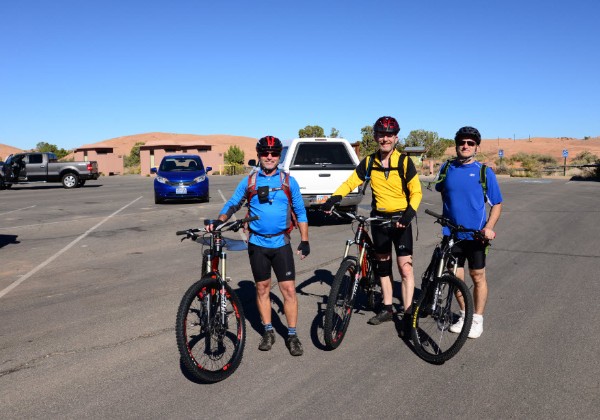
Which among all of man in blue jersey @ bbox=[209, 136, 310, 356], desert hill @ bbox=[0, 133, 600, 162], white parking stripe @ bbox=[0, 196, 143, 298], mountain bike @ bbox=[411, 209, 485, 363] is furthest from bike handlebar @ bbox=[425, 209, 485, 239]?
desert hill @ bbox=[0, 133, 600, 162]

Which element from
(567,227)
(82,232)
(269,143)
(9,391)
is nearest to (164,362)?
(9,391)

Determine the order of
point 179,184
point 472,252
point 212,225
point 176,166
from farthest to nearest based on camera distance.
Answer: point 176,166
point 179,184
point 472,252
point 212,225

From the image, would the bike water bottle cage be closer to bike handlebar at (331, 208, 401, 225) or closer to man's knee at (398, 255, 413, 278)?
bike handlebar at (331, 208, 401, 225)

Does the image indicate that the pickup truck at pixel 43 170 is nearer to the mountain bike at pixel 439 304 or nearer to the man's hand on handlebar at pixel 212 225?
the man's hand on handlebar at pixel 212 225

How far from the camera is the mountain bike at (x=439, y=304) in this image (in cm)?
439

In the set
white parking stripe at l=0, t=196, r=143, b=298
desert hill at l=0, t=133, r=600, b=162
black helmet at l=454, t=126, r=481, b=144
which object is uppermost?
desert hill at l=0, t=133, r=600, b=162

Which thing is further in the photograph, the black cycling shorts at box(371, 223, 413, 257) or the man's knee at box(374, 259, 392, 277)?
the man's knee at box(374, 259, 392, 277)

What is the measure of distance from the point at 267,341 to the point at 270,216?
3.66 feet

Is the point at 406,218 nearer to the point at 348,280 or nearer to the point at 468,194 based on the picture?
the point at 468,194

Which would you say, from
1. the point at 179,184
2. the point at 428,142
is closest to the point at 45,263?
the point at 179,184

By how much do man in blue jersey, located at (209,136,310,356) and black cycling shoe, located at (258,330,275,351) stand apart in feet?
0.68

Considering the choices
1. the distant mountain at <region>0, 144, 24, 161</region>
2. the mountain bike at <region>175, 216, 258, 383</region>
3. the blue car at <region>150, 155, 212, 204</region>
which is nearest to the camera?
the mountain bike at <region>175, 216, 258, 383</region>

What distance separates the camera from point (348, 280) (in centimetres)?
471

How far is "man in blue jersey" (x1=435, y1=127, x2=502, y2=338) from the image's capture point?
15.0ft
